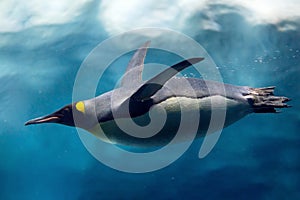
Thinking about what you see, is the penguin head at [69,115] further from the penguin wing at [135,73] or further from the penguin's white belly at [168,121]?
the penguin wing at [135,73]

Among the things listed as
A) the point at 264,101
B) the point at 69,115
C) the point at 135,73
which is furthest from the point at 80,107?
the point at 264,101

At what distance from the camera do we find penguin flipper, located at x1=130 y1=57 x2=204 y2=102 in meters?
2.17

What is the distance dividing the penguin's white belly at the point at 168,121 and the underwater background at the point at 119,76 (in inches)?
187

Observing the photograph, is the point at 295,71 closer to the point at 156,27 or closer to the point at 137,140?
the point at 156,27

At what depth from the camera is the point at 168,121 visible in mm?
2311

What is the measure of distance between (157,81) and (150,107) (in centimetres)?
21

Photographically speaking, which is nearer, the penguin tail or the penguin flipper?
the penguin flipper

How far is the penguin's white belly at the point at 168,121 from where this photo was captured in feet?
7.55

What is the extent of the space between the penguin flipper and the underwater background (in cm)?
488

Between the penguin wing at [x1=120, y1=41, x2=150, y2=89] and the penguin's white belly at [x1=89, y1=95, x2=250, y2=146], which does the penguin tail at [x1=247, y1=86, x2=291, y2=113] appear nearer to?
the penguin's white belly at [x1=89, y1=95, x2=250, y2=146]

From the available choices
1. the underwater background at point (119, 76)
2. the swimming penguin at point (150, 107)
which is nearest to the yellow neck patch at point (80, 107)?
the swimming penguin at point (150, 107)

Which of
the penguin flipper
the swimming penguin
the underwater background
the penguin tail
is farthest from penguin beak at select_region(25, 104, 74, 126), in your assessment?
the underwater background

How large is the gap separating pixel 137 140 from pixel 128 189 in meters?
12.3

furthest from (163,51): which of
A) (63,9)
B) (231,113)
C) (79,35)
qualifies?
(231,113)
